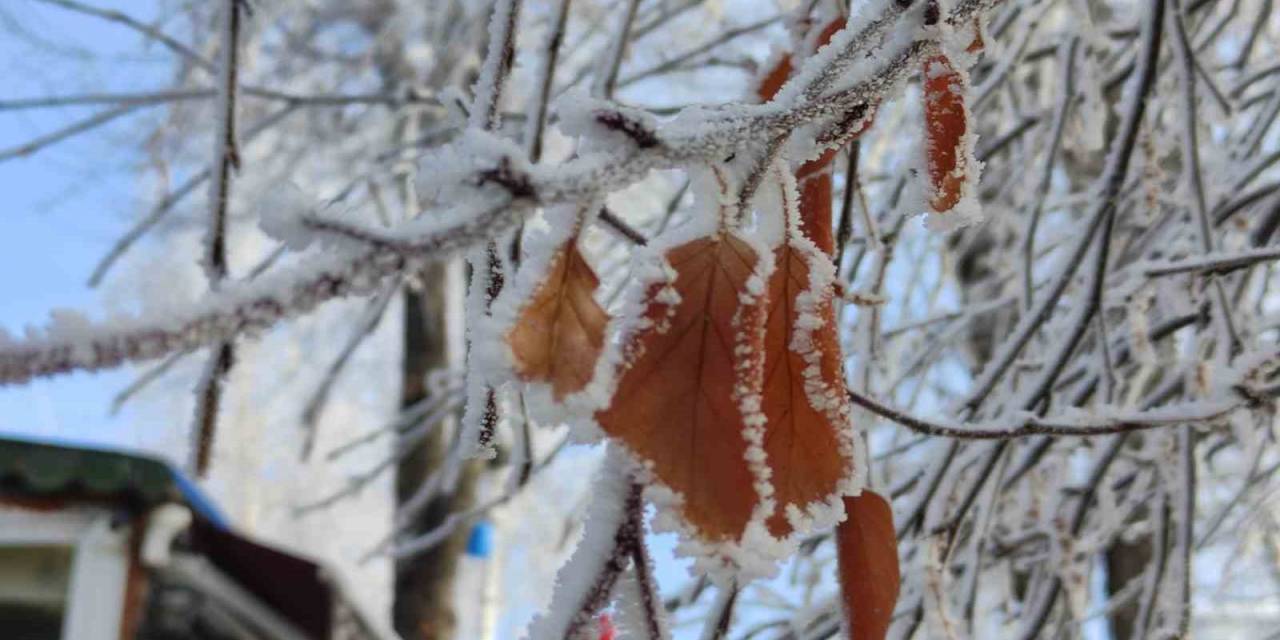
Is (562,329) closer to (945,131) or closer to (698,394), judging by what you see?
(698,394)

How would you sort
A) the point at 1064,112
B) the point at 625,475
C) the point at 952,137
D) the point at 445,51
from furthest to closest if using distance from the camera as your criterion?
the point at 445,51 < the point at 1064,112 < the point at 952,137 < the point at 625,475

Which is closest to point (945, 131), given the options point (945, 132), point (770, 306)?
point (945, 132)

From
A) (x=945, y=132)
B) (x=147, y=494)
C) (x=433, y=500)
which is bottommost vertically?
(x=945, y=132)

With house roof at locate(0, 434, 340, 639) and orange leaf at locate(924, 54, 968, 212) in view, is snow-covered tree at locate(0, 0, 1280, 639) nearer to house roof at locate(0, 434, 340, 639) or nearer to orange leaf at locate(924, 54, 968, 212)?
orange leaf at locate(924, 54, 968, 212)

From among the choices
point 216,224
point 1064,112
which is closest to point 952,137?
point 216,224

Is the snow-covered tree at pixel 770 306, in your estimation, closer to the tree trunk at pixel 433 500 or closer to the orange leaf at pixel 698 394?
the orange leaf at pixel 698 394

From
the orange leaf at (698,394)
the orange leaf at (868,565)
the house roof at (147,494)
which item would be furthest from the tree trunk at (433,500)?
the orange leaf at (698,394)

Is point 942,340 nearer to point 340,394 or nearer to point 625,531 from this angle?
point 625,531
